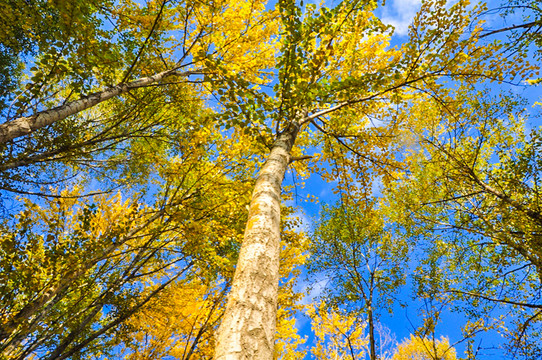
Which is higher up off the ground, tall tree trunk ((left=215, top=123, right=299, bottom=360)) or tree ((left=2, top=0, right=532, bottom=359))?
tree ((left=2, top=0, right=532, bottom=359))

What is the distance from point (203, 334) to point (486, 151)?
37.2 feet

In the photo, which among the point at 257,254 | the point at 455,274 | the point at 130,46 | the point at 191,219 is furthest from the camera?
the point at 455,274

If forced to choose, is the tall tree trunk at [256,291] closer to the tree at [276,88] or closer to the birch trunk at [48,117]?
the tree at [276,88]

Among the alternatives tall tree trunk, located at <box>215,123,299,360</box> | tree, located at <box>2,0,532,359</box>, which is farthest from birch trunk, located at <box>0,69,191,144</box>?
tall tree trunk, located at <box>215,123,299,360</box>

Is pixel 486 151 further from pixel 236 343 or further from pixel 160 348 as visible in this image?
pixel 160 348

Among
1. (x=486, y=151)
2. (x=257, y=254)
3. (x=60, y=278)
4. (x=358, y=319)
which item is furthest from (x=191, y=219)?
(x=486, y=151)

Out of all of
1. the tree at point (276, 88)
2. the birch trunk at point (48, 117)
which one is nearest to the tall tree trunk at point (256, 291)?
the tree at point (276, 88)

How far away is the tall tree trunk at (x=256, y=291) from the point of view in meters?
1.21

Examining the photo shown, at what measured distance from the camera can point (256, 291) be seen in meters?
1.51

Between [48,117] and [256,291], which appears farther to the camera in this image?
[48,117]

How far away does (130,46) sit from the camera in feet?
15.6

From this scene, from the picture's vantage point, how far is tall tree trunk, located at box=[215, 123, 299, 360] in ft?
3.98

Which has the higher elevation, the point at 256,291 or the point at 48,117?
the point at 48,117

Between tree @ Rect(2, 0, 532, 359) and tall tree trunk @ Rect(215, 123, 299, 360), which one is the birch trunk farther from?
tall tree trunk @ Rect(215, 123, 299, 360)
